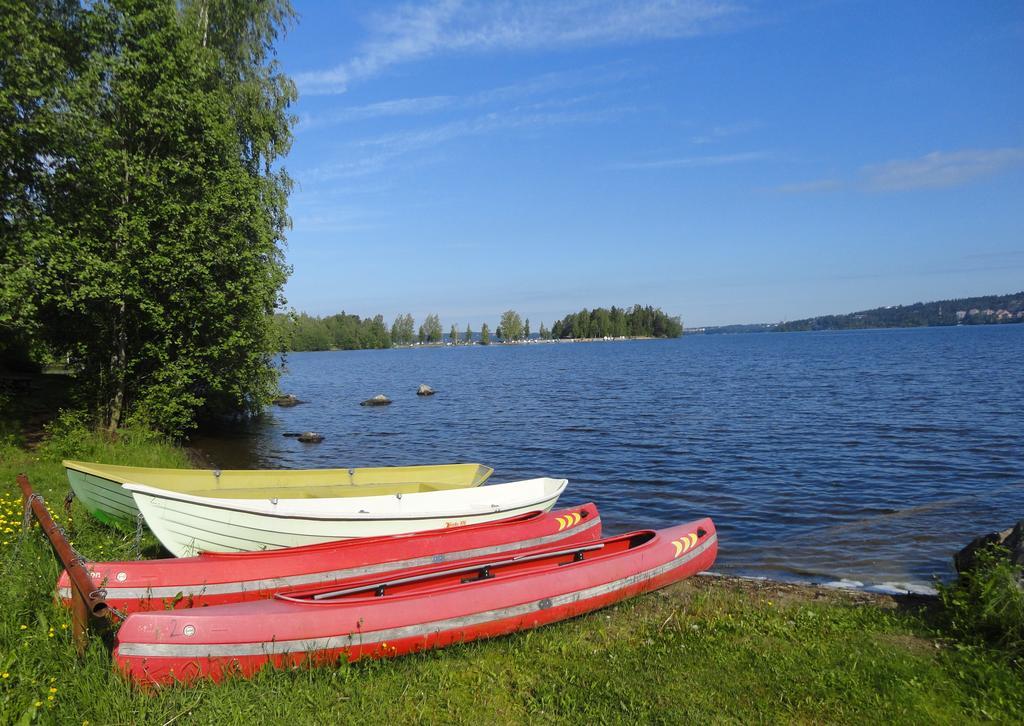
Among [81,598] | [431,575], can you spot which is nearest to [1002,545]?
[431,575]

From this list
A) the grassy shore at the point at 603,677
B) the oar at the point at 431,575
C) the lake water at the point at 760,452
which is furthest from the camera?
the lake water at the point at 760,452

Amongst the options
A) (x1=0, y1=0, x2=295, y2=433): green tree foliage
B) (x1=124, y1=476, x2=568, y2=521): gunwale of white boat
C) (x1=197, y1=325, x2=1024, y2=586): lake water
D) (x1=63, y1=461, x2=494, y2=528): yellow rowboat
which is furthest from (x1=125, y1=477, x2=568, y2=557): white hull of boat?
(x1=0, y1=0, x2=295, y2=433): green tree foliage

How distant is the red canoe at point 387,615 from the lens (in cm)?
512

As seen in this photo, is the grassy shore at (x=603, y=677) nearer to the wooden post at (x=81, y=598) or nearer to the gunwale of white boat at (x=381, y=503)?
the wooden post at (x=81, y=598)

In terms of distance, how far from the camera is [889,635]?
6.54 m

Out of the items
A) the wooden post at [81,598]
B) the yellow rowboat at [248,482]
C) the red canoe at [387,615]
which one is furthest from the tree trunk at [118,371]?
the red canoe at [387,615]

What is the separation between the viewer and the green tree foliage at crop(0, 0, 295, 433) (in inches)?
544

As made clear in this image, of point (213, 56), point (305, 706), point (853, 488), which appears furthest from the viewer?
point (213, 56)

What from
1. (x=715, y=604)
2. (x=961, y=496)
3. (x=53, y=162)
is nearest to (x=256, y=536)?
(x=715, y=604)

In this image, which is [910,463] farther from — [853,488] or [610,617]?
[610,617]

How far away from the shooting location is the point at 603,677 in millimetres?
5547

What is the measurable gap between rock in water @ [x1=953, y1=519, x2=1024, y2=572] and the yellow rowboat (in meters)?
7.42

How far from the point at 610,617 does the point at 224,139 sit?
14.5 meters

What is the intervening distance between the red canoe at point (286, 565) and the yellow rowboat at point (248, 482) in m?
1.79
